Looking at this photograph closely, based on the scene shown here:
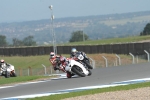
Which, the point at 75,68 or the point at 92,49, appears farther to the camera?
the point at 92,49

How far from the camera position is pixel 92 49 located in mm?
63250

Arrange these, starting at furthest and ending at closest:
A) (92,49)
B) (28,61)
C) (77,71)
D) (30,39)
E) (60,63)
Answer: (30,39) → (28,61) → (92,49) → (60,63) → (77,71)

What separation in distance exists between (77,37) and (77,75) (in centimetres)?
10161

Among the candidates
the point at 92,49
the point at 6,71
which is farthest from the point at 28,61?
the point at 6,71

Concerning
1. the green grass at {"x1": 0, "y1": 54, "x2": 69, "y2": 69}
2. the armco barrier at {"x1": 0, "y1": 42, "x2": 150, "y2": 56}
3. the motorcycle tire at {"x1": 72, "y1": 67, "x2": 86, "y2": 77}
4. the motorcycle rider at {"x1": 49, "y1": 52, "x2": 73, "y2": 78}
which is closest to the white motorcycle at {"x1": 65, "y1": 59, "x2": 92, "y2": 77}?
the motorcycle tire at {"x1": 72, "y1": 67, "x2": 86, "y2": 77}

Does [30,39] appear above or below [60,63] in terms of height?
above

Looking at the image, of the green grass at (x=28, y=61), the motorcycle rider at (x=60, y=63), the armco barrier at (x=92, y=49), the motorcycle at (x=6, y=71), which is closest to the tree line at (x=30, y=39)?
the armco barrier at (x=92, y=49)

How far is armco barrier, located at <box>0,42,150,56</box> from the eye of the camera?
190 feet

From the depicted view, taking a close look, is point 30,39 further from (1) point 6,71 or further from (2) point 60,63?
(2) point 60,63

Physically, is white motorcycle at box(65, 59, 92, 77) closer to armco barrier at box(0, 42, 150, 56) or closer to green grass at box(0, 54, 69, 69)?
armco barrier at box(0, 42, 150, 56)

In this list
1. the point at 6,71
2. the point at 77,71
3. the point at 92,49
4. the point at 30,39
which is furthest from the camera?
the point at 30,39

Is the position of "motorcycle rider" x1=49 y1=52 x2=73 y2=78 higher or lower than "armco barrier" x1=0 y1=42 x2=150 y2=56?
higher

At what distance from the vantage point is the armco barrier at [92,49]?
57969 mm

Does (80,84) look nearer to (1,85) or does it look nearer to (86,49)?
(1,85)
